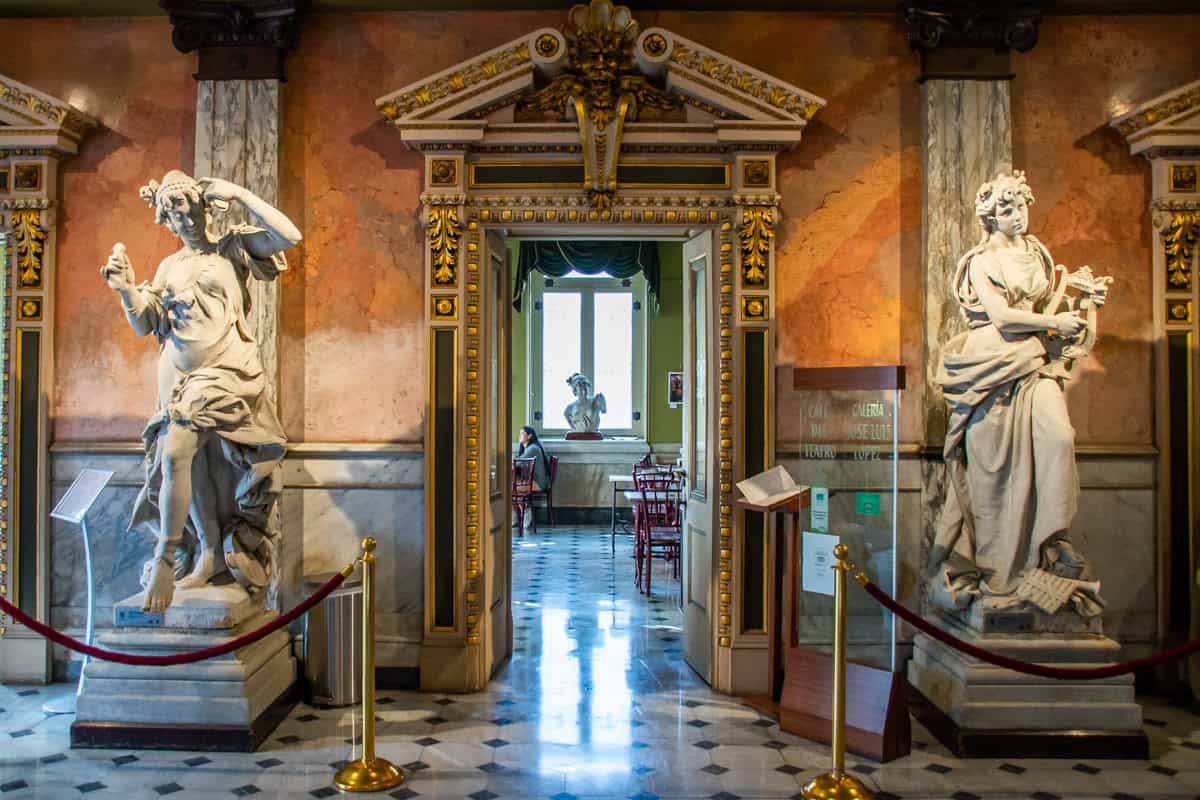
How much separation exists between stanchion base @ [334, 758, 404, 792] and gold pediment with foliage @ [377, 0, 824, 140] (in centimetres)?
339

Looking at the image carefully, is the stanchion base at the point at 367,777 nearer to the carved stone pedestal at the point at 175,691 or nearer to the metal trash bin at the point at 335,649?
the carved stone pedestal at the point at 175,691

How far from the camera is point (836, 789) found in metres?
4.27

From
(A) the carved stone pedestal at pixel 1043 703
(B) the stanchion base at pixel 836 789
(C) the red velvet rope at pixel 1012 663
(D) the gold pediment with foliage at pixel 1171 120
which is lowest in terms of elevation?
(B) the stanchion base at pixel 836 789

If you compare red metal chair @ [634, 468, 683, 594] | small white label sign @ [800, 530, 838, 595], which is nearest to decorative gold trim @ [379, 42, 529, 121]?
small white label sign @ [800, 530, 838, 595]

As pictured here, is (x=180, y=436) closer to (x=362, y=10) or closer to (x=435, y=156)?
(x=435, y=156)

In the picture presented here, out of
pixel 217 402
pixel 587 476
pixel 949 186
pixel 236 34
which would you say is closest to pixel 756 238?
pixel 949 186

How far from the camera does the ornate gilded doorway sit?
19.4 ft

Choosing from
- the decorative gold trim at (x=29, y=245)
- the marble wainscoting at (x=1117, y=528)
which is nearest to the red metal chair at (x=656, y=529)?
the marble wainscoting at (x=1117, y=528)

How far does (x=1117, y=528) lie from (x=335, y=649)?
455cm

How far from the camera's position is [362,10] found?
6133 millimetres

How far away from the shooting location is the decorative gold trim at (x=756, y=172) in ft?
19.4

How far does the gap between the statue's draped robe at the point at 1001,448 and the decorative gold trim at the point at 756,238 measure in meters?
1.10

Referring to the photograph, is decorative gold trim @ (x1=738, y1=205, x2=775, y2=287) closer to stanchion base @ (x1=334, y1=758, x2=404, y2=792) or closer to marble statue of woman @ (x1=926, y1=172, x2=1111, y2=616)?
marble statue of woman @ (x1=926, y1=172, x2=1111, y2=616)

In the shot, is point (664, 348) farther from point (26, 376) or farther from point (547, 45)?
point (26, 376)
